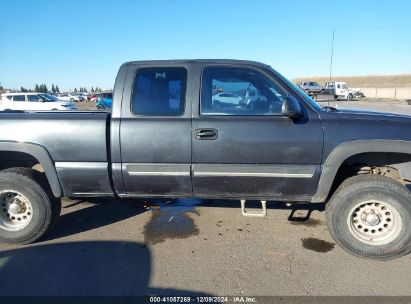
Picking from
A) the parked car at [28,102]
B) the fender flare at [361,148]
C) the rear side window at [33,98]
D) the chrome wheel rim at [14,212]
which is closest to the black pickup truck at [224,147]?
the fender flare at [361,148]

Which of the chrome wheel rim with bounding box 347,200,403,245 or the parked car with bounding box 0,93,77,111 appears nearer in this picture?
the chrome wheel rim with bounding box 347,200,403,245

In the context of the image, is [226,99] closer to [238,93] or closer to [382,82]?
[238,93]

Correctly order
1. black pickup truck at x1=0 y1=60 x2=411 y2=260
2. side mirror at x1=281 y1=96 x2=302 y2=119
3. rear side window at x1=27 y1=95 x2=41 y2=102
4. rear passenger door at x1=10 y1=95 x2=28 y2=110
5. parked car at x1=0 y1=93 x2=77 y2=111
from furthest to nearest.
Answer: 1. rear side window at x1=27 y1=95 x2=41 y2=102
2. rear passenger door at x1=10 y1=95 x2=28 y2=110
3. parked car at x1=0 y1=93 x2=77 y2=111
4. black pickup truck at x1=0 y1=60 x2=411 y2=260
5. side mirror at x1=281 y1=96 x2=302 y2=119

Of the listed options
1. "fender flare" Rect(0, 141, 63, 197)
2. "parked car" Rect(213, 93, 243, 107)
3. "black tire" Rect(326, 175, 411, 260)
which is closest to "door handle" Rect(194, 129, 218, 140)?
"parked car" Rect(213, 93, 243, 107)

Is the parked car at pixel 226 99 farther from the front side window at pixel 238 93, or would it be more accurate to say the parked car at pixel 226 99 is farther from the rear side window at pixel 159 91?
the rear side window at pixel 159 91

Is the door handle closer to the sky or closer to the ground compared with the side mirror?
closer to the ground

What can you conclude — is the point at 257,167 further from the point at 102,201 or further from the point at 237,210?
the point at 102,201

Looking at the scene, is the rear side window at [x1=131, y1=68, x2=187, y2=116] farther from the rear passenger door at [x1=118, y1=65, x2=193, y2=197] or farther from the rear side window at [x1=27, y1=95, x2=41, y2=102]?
the rear side window at [x1=27, y1=95, x2=41, y2=102]

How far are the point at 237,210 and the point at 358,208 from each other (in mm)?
1665

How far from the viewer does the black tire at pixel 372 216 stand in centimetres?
328

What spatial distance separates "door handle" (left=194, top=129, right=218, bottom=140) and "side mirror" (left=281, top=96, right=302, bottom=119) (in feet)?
2.27

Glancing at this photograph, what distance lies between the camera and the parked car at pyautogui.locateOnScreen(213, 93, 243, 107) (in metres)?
3.39

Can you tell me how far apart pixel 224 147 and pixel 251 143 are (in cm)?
27

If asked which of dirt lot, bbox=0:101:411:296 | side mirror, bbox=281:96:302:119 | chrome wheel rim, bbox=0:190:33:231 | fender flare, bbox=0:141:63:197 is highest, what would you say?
side mirror, bbox=281:96:302:119
